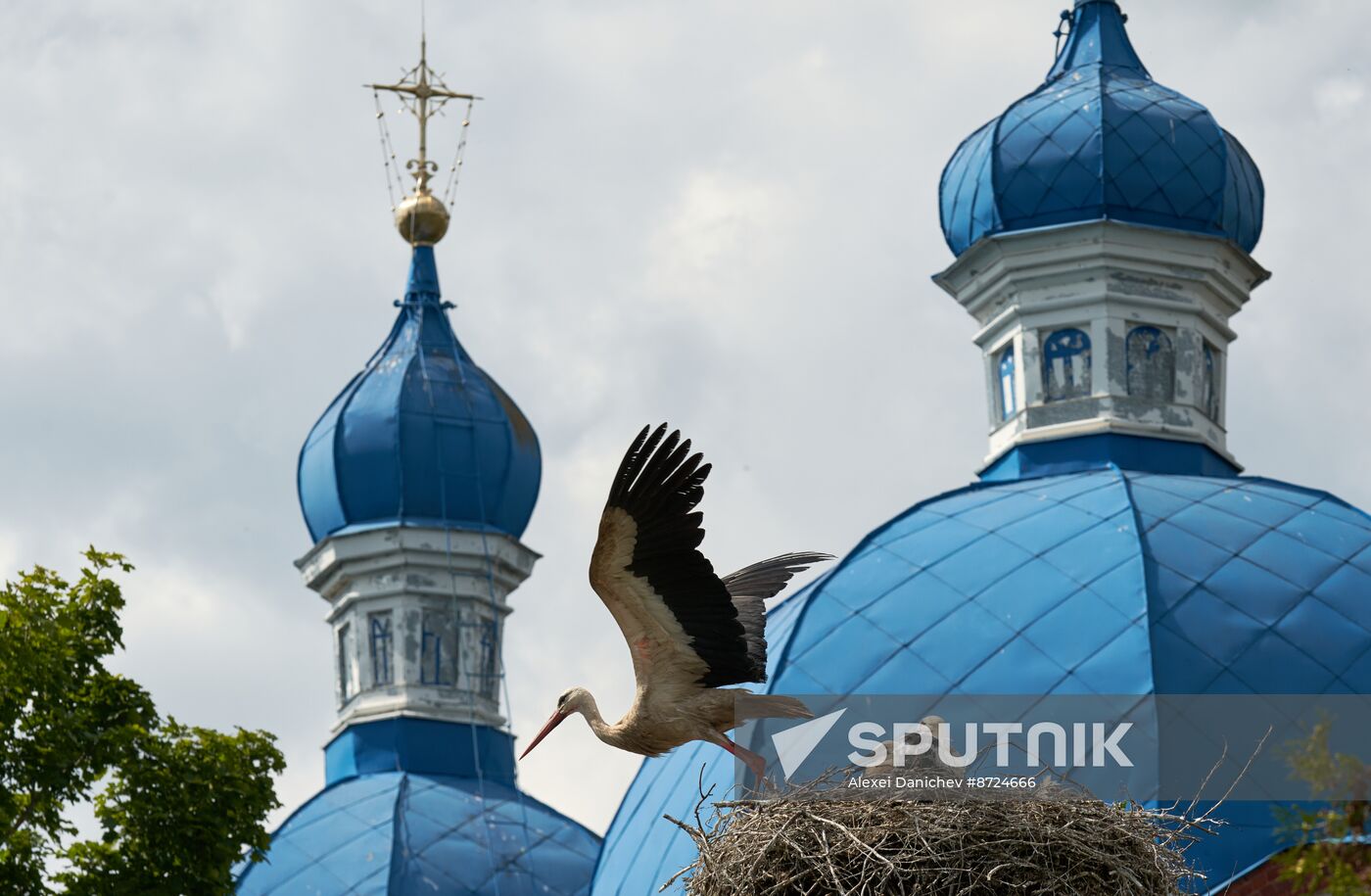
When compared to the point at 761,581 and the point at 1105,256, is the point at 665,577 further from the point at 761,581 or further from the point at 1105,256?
the point at 1105,256

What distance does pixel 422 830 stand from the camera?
1044 inches

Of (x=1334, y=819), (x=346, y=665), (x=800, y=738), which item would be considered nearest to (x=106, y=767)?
(x=800, y=738)

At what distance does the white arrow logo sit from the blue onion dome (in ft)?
21.3

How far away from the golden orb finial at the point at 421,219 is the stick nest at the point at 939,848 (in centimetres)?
1765

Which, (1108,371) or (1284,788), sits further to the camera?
(1108,371)

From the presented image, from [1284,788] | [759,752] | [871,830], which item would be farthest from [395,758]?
[871,830]

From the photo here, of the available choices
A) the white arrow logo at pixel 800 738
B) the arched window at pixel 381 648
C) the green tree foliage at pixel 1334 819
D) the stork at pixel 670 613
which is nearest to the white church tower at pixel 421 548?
the arched window at pixel 381 648

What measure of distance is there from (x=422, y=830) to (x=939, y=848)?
48.0 ft

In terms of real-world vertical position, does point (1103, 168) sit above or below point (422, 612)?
above

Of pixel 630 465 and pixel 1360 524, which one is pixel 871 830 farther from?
pixel 1360 524

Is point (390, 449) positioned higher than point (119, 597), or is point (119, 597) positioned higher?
point (390, 449)

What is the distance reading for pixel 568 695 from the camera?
12.2 m

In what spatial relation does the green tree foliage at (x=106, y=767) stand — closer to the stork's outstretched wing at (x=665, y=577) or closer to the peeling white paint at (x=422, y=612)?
the stork's outstretched wing at (x=665, y=577)

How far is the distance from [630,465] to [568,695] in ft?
4.14
